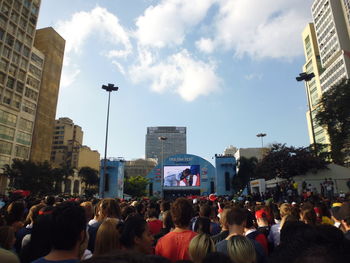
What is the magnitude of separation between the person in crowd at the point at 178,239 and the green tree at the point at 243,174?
4296cm

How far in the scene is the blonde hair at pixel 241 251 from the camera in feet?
8.65

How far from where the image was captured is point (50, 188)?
35250mm

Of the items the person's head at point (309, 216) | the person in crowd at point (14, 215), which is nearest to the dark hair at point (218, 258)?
the person's head at point (309, 216)

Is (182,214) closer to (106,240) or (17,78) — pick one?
(106,240)

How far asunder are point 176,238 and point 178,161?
49.1 metres

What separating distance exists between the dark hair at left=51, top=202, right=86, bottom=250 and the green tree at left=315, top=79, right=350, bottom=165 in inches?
1052

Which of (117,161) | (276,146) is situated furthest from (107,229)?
(117,161)

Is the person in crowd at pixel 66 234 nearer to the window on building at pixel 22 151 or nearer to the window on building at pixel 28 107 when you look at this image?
the window on building at pixel 22 151

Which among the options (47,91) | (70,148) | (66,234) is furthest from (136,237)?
(70,148)

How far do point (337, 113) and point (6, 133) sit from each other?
49.6 metres

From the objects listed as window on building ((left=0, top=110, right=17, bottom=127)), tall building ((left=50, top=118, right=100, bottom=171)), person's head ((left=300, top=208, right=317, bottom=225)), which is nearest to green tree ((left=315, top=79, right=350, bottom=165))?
person's head ((left=300, top=208, right=317, bottom=225))

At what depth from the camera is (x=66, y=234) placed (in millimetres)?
2385

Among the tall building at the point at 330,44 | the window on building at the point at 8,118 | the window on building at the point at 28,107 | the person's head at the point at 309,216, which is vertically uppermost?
the tall building at the point at 330,44

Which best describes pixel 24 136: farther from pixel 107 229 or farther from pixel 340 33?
pixel 340 33
